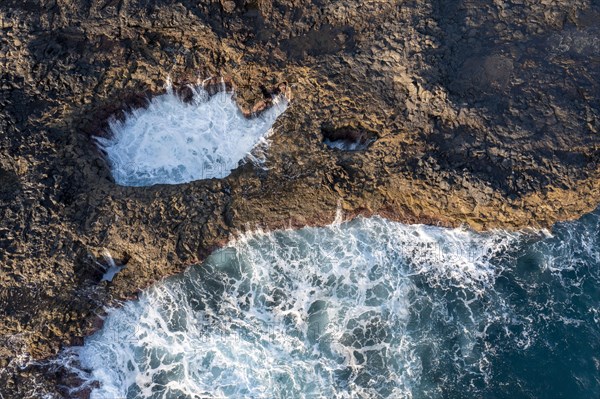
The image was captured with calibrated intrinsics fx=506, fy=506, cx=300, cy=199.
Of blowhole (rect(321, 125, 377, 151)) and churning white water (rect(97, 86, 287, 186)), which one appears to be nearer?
blowhole (rect(321, 125, 377, 151))

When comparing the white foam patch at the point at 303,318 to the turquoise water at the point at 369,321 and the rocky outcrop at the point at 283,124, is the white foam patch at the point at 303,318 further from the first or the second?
the rocky outcrop at the point at 283,124

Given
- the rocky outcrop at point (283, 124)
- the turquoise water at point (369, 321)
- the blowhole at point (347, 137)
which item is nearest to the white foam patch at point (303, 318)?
the turquoise water at point (369, 321)

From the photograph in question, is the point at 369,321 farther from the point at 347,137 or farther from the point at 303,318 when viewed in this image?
the point at 347,137

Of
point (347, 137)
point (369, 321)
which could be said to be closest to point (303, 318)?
point (369, 321)

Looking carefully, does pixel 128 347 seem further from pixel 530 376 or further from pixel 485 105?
pixel 485 105

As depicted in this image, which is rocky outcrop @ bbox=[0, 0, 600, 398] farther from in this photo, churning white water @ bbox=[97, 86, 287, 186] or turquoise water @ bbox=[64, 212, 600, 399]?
turquoise water @ bbox=[64, 212, 600, 399]

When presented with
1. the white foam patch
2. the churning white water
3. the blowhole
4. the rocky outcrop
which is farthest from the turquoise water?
the churning white water
